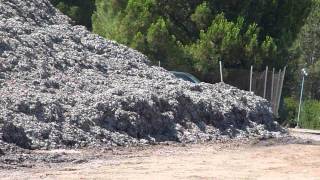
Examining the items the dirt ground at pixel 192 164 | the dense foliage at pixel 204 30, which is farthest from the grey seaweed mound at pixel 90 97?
the dense foliage at pixel 204 30

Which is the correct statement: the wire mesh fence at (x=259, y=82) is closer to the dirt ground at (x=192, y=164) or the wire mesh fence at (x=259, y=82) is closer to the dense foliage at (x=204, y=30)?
the dense foliage at (x=204, y=30)

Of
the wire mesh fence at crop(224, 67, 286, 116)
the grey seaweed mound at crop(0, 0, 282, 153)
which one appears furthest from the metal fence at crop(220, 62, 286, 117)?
the grey seaweed mound at crop(0, 0, 282, 153)

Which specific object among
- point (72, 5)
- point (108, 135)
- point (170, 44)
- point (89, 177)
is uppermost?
point (72, 5)

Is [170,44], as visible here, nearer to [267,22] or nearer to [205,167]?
[267,22]

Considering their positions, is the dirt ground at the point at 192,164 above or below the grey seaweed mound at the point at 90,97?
below

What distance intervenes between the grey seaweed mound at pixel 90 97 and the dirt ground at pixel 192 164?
811 millimetres

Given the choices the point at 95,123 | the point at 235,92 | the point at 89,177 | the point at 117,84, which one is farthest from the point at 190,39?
the point at 89,177

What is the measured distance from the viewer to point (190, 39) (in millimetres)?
32531

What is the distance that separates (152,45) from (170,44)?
72 cm

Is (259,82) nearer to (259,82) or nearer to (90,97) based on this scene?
(259,82)

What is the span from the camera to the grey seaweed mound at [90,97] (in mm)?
16828

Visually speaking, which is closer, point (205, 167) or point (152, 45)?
point (205, 167)

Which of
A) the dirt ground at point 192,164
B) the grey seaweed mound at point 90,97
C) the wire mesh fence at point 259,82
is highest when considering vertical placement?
the wire mesh fence at point 259,82

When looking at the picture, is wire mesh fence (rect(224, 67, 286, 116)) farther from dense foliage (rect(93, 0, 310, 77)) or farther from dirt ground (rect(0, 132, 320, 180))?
dirt ground (rect(0, 132, 320, 180))
